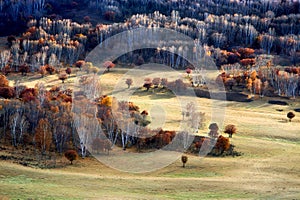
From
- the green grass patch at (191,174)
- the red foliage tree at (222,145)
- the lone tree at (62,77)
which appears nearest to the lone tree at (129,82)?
the lone tree at (62,77)

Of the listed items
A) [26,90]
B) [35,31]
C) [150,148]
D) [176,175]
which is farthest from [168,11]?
[176,175]

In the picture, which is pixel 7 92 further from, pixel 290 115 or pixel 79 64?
pixel 290 115

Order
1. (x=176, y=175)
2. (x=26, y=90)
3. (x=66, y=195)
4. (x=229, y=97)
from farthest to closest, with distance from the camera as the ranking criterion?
(x=229, y=97) < (x=26, y=90) < (x=176, y=175) < (x=66, y=195)

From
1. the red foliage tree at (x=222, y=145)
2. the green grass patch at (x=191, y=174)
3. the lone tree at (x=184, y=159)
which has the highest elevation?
the red foliage tree at (x=222, y=145)

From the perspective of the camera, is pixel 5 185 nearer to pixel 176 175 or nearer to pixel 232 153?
pixel 176 175

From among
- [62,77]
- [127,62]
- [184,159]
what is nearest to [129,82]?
[62,77]

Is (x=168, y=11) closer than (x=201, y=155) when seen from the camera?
No

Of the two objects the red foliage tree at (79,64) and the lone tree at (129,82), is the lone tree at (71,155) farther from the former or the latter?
the red foliage tree at (79,64)
